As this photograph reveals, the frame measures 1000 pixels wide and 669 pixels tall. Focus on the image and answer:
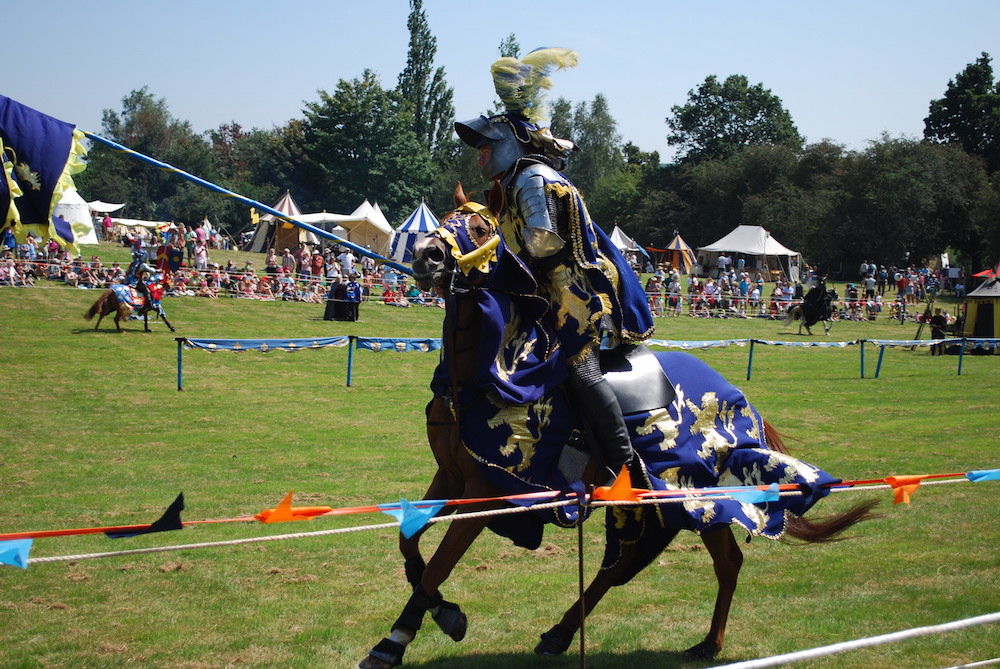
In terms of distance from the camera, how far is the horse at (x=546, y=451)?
502cm

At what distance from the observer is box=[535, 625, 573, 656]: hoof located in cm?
583

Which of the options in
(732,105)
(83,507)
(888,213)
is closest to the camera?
(83,507)

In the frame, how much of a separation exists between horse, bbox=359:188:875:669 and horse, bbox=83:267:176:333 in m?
Result: 21.1

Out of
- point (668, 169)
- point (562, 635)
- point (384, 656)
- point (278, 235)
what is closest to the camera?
point (384, 656)

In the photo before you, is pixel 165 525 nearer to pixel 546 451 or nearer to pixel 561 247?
pixel 546 451

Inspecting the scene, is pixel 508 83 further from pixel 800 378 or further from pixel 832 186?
pixel 832 186

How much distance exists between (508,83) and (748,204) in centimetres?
6496

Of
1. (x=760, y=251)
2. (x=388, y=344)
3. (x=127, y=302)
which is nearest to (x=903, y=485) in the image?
(x=388, y=344)

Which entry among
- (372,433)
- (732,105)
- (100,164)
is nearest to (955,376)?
(372,433)

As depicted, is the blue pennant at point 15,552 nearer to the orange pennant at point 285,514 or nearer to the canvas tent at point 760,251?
the orange pennant at point 285,514

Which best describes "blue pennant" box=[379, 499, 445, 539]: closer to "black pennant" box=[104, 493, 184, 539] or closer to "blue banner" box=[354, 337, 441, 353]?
"black pennant" box=[104, 493, 184, 539]

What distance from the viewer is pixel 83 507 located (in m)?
8.84

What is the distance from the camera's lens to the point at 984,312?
29.4m

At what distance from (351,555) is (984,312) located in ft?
91.7
